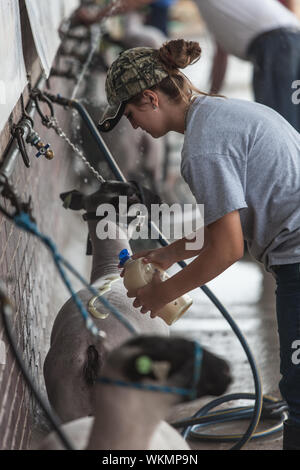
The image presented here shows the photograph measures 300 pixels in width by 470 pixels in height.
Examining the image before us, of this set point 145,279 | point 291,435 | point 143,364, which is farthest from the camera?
point 291,435

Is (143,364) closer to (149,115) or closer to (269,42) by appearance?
(149,115)

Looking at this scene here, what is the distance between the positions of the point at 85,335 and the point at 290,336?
0.65 metres

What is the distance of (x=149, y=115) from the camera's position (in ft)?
6.56

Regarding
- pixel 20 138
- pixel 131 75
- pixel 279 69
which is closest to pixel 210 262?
pixel 131 75

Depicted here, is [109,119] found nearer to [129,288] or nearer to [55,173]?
[129,288]

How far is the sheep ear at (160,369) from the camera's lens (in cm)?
129

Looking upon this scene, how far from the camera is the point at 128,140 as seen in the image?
3596 mm

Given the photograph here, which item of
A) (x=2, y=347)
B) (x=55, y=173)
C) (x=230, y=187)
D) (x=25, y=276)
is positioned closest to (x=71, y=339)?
(x=2, y=347)

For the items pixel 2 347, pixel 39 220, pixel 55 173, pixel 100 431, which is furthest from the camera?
pixel 55 173

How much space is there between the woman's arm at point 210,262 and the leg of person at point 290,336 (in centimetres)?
27

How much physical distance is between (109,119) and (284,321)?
83 centimetres

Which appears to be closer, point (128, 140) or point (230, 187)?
point (230, 187)

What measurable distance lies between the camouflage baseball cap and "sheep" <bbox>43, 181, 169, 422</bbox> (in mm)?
519
